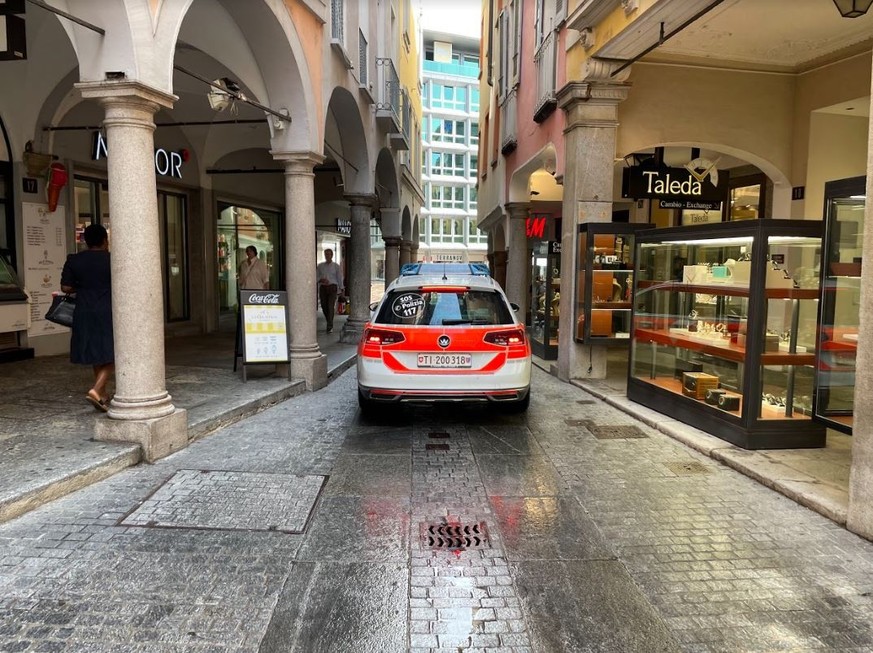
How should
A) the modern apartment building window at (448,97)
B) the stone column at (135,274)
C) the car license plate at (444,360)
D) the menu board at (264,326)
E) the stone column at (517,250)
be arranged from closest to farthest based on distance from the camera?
the stone column at (135,274) → the car license plate at (444,360) → the menu board at (264,326) → the stone column at (517,250) → the modern apartment building window at (448,97)

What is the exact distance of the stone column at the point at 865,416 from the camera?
13.2 ft

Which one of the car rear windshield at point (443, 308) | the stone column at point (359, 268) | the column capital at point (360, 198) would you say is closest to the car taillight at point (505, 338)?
the car rear windshield at point (443, 308)

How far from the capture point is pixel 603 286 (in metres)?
9.47

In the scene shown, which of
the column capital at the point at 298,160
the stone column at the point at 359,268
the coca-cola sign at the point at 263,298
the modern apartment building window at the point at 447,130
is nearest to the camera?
the coca-cola sign at the point at 263,298

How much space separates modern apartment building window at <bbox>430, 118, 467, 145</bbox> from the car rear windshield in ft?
185

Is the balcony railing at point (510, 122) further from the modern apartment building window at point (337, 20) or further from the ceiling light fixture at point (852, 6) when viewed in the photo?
the ceiling light fixture at point (852, 6)

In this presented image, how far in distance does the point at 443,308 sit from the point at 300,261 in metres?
3.12

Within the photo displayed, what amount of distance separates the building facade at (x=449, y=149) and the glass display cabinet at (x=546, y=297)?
154 ft

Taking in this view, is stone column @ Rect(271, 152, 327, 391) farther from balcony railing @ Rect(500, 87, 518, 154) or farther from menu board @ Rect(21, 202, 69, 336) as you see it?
balcony railing @ Rect(500, 87, 518, 154)

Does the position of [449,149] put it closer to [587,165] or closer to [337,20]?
[337,20]

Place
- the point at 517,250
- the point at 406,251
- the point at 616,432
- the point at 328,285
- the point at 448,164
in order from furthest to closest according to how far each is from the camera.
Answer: the point at 448,164 → the point at 406,251 → the point at 517,250 → the point at 328,285 → the point at 616,432

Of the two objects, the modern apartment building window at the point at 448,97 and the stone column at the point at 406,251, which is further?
the modern apartment building window at the point at 448,97

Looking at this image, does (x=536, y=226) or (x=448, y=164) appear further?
(x=448, y=164)

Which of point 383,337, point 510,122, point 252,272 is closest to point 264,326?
point 252,272
